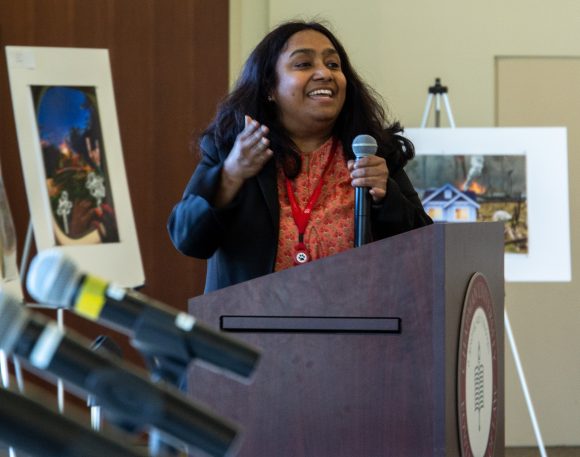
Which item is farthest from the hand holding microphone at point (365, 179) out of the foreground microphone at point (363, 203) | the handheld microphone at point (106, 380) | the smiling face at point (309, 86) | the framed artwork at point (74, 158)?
the framed artwork at point (74, 158)

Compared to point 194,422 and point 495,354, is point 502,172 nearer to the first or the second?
point 495,354

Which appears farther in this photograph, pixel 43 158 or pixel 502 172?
pixel 502 172

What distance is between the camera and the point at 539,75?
5.23 metres

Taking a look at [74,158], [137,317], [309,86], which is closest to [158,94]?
[74,158]

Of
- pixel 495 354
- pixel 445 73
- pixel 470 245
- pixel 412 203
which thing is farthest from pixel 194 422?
pixel 445 73

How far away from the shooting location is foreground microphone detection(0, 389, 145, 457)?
0.59 metres

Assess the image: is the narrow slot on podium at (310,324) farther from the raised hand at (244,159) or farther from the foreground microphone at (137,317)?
the foreground microphone at (137,317)

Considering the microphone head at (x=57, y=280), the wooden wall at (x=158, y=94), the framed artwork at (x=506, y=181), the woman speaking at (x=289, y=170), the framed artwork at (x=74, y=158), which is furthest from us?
the wooden wall at (x=158, y=94)

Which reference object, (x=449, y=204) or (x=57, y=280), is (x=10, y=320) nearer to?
(x=57, y=280)

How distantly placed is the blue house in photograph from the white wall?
0.77 metres

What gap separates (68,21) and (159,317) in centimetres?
464

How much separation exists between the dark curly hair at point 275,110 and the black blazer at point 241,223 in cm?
13

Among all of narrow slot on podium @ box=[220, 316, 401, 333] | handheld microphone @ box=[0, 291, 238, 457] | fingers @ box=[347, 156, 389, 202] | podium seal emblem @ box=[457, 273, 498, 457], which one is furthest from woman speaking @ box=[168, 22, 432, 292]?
handheld microphone @ box=[0, 291, 238, 457]

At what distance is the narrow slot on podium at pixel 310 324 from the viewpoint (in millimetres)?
1680
